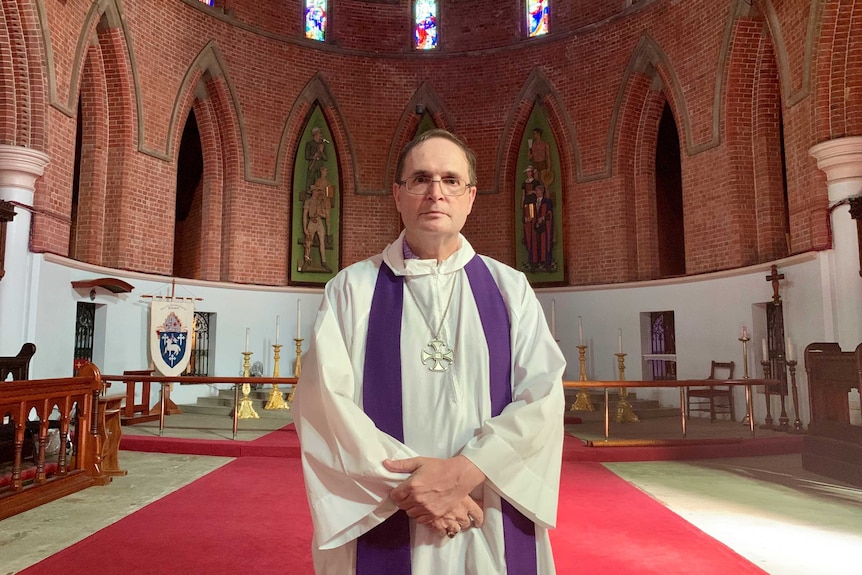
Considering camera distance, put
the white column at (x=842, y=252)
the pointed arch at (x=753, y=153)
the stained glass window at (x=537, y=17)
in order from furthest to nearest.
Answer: the stained glass window at (x=537, y=17)
the pointed arch at (x=753, y=153)
the white column at (x=842, y=252)

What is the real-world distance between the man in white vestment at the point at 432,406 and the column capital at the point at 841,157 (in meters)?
7.39

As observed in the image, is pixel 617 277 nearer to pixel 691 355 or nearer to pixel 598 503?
pixel 691 355

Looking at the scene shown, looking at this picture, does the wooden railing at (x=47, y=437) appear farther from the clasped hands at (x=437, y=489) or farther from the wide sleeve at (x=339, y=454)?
the clasped hands at (x=437, y=489)

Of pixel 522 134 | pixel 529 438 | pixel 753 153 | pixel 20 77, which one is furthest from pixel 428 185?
pixel 522 134

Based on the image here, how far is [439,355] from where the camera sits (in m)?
1.65

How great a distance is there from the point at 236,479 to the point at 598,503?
122 inches

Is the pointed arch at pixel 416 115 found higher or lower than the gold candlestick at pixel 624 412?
higher

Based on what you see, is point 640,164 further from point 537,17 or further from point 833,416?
point 833,416

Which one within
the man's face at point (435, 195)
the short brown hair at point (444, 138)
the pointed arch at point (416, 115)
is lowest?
the man's face at point (435, 195)

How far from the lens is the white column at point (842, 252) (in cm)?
714

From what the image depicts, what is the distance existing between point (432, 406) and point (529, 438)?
0.27 metres

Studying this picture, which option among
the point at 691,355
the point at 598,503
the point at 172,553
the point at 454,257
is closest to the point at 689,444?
the point at 598,503

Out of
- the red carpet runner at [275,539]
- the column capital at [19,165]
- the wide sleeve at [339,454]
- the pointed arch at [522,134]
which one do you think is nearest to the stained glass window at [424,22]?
the pointed arch at [522,134]

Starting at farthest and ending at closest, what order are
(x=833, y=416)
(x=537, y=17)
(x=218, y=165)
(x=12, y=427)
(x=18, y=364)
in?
1. (x=537, y=17)
2. (x=218, y=165)
3. (x=18, y=364)
4. (x=833, y=416)
5. (x=12, y=427)
